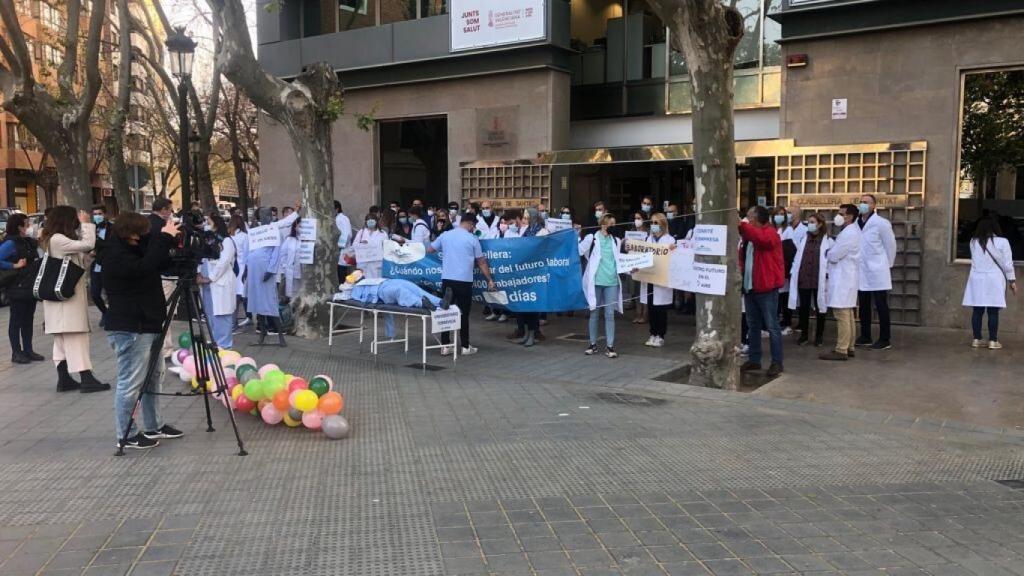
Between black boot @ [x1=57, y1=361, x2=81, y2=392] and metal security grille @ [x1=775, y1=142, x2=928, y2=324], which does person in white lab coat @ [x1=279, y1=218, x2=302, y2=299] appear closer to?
black boot @ [x1=57, y1=361, x2=81, y2=392]

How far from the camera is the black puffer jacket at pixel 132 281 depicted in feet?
19.1

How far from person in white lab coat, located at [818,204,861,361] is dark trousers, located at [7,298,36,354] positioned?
395 inches

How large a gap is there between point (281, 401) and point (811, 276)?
7.62 metres

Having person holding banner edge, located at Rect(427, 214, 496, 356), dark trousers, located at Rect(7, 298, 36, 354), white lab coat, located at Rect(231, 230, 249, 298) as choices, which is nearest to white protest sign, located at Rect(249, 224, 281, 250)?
white lab coat, located at Rect(231, 230, 249, 298)

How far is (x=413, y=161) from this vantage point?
20.6 metres

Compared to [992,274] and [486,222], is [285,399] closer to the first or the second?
[992,274]

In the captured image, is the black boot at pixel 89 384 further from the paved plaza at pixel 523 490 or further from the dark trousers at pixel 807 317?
the dark trousers at pixel 807 317

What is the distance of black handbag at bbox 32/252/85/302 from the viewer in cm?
760

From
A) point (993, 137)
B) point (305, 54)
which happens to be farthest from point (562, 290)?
point (305, 54)

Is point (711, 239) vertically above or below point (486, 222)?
below

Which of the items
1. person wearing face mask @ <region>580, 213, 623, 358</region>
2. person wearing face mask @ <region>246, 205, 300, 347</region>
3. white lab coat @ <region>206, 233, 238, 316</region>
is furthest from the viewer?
person wearing face mask @ <region>246, 205, 300, 347</region>

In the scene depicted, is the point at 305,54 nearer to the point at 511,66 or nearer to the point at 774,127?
the point at 511,66

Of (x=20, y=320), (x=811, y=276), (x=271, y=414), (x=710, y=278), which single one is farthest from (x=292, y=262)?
(x=811, y=276)

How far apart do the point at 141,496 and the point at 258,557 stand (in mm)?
1386
